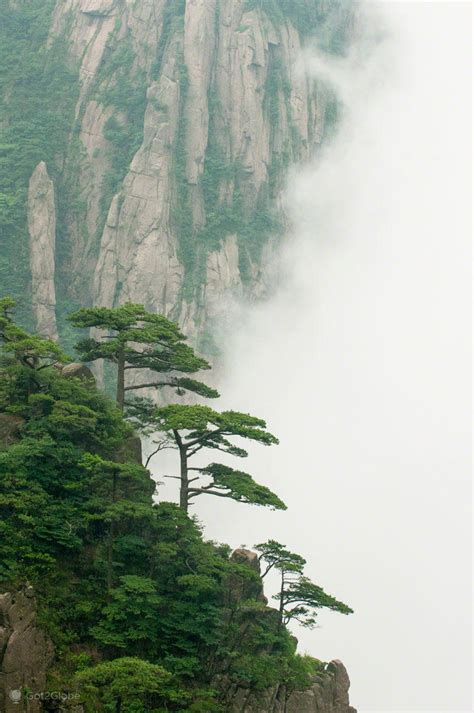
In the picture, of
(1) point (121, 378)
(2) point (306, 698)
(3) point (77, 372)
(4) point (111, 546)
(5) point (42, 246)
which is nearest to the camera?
Answer: (4) point (111, 546)

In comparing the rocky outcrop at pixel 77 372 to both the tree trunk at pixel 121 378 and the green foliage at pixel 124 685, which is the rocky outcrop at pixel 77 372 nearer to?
the tree trunk at pixel 121 378

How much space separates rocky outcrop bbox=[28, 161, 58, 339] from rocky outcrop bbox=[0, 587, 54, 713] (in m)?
46.6

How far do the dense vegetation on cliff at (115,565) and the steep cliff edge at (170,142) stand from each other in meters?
42.3

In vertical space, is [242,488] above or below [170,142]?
below

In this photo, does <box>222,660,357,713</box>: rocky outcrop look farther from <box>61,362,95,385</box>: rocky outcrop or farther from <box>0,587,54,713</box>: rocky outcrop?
<box>61,362,95,385</box>: rocky outcrop

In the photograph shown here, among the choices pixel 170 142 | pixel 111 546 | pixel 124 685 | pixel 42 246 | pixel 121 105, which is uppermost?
pixel 121 105

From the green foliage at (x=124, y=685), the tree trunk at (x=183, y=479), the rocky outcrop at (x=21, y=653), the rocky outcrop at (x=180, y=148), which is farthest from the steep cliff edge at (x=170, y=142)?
the green foliage at (x=124, y=685)

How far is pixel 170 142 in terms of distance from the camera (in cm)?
7956

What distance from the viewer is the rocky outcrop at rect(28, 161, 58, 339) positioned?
76.4m

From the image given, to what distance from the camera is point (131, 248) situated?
77500 mm

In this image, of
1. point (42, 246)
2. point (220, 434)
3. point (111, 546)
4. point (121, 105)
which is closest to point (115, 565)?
point (111, 546)

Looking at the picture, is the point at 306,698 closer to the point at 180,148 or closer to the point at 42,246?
the point at 42,246

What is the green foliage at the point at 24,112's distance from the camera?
7788 cm

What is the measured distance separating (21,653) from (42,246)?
5132cm
